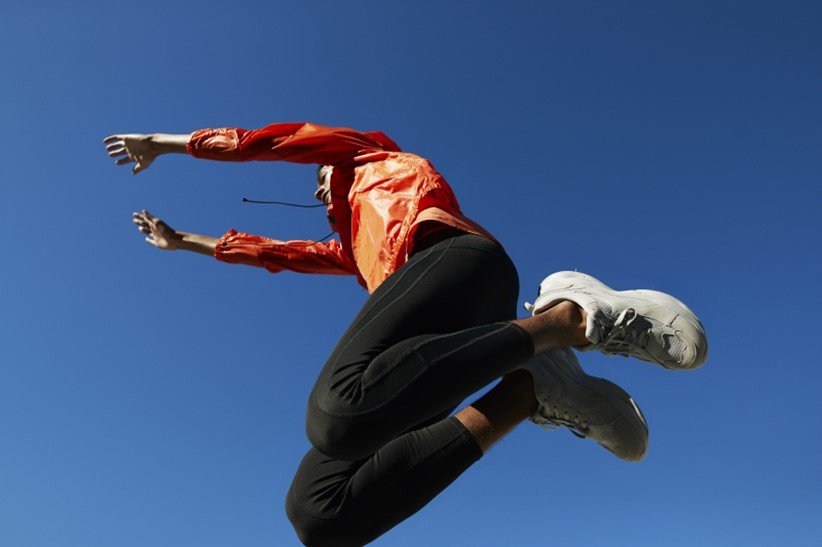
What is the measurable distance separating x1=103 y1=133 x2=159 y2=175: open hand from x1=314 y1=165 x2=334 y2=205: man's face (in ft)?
3.02

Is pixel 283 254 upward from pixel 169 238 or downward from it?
downward

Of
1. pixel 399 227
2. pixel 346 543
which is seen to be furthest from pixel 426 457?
pixel 399 227

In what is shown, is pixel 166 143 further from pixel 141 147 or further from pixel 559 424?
pixel 559 424

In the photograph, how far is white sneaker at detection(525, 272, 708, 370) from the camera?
9.86 feet

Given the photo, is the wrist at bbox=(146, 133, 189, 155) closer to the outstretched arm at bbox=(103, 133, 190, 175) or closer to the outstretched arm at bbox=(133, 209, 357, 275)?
the outstretched arm at bbox=(103, 133, 190, 175)

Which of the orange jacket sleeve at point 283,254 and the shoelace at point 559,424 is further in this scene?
the orange jacket sleeve at point 283,254

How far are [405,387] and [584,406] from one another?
3.20 ft

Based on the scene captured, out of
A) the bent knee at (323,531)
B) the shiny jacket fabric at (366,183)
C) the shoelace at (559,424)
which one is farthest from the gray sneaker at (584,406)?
the bent knee at (323,531)

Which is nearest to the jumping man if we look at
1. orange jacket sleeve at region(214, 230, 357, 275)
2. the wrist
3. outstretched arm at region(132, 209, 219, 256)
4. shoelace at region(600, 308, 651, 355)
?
shoelace at region(600, 308, 651, 355)

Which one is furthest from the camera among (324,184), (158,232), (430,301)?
(158,232)

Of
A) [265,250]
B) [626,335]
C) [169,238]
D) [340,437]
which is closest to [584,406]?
[626,335]

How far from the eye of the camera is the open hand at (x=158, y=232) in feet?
15.3

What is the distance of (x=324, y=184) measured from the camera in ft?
12.7

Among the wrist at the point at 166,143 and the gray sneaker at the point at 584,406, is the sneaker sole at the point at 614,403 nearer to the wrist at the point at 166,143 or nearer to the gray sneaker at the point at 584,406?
the gray sneaker at the point at 584,406
